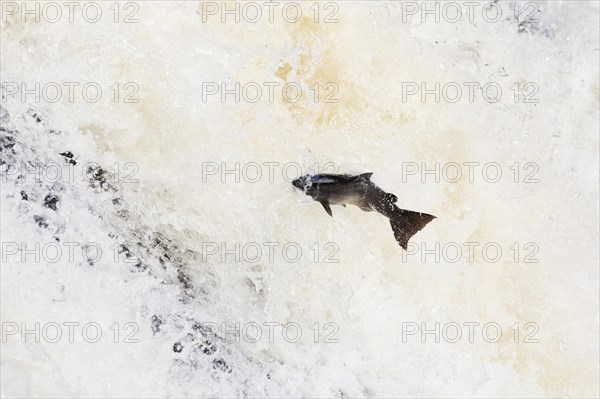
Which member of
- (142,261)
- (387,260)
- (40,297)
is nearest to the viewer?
(40,297)

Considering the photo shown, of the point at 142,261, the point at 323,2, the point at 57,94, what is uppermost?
the point at 323,2

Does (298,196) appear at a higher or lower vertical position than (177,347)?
higher

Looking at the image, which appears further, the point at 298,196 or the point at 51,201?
the point at 298,196

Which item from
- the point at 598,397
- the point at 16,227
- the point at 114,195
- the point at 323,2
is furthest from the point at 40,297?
the point at 598,397

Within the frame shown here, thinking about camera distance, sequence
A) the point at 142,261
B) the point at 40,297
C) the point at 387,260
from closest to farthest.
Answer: the point at 40,297
the point at 142,261
the point at 387,260

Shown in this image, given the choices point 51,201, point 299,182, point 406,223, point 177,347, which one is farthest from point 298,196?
point 51,201

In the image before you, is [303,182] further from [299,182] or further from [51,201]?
[51,201]

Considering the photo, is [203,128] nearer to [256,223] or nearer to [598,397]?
[256,223]

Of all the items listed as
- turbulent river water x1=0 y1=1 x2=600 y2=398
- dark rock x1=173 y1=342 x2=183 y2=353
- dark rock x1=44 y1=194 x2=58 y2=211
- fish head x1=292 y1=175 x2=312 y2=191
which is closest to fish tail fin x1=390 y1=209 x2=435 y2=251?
turbulent river water x1=0 y1=1 x2=600 y2=398
